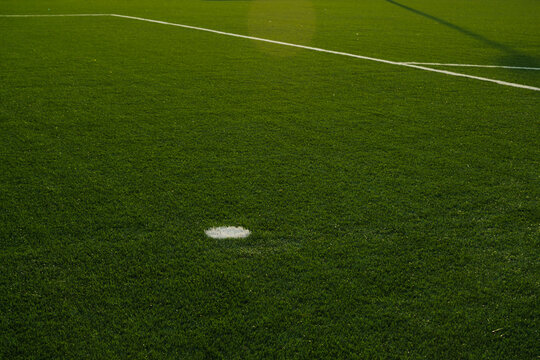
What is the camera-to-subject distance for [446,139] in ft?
12.9

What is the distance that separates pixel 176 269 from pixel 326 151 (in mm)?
1618

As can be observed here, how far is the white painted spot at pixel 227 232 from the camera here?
262cm

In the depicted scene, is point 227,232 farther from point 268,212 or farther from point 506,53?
point 506,53

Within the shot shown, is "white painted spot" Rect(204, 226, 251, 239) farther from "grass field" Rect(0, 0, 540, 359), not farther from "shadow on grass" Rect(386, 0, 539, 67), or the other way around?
"shadow on grass" Rect(386, 0, 539, 67)

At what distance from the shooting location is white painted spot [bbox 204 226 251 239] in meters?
2.62

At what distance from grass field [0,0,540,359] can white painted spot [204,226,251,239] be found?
5 centimetres

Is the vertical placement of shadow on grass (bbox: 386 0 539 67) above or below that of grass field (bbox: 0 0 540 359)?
above

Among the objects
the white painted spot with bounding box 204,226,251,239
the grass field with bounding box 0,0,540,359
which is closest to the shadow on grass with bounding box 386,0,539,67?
the grass field with bounding box 0,0,540,359

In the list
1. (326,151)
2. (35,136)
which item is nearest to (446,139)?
(326,151)

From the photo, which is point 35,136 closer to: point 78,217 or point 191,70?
point 78,217

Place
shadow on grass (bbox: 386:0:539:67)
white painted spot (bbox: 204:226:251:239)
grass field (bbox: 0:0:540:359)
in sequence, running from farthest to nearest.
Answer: shadow on grass (bbox: 386:0:539:67)
white painted spot (bbox: 204:226:251:239)
grass field (bbox: 0:0:540:359)

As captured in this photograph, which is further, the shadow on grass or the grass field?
the shadow on grass

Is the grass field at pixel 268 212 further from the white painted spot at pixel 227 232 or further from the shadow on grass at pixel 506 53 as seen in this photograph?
the shadow on grass at pixel 506 53

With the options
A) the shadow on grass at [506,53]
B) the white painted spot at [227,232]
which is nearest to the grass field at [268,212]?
the white painted spot at [227,232]
